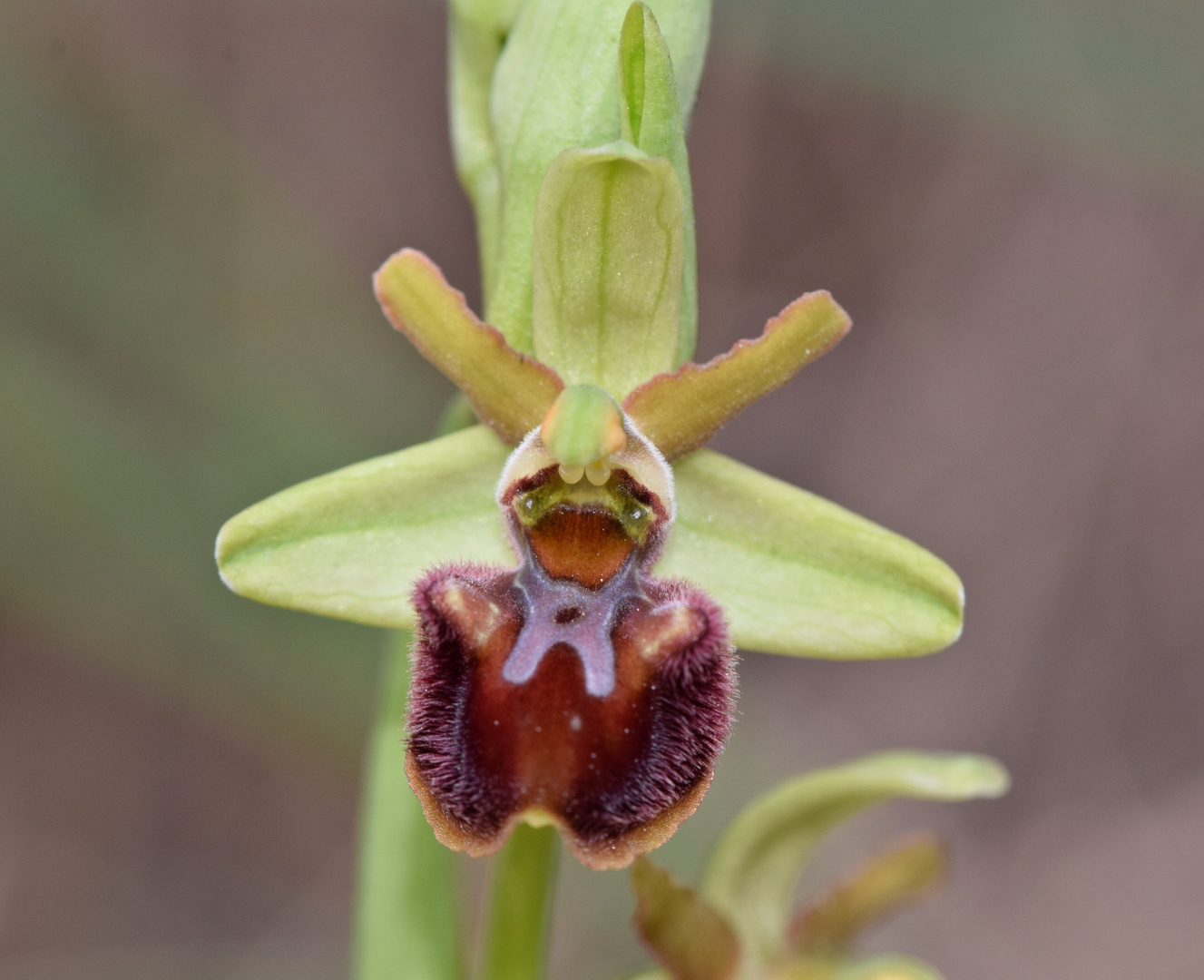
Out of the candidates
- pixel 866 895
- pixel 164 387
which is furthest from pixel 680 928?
pixel 164 387

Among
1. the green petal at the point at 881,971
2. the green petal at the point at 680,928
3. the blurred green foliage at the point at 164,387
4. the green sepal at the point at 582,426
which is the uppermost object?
the blurred green foliage at the point at 164,387

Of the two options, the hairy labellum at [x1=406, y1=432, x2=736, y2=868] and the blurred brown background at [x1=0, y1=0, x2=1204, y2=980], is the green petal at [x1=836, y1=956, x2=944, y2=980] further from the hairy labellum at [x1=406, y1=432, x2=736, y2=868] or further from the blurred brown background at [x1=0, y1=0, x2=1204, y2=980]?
the blurred brown background at [x1=0, y1=0, x2=1204, y2=980]

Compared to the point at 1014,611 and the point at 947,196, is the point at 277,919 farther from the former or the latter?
the point at 947,196

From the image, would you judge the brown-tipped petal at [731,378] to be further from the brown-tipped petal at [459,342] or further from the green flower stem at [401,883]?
the green flower stem at [401,883]

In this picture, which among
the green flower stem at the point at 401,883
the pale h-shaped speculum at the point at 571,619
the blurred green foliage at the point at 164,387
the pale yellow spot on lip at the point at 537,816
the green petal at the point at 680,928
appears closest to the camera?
the pale yellow spot on lip at the point at 537,816

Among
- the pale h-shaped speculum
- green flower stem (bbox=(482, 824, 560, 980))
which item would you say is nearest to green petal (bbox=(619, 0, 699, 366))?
the pale h-shaped speculum

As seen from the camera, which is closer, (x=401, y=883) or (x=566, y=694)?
(x=566, y=694)

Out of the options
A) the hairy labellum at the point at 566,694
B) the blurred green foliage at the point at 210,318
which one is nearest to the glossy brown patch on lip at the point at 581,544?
the hairy labellum at the point at 566,694

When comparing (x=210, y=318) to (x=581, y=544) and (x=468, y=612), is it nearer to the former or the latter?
(x=581, y=544)
